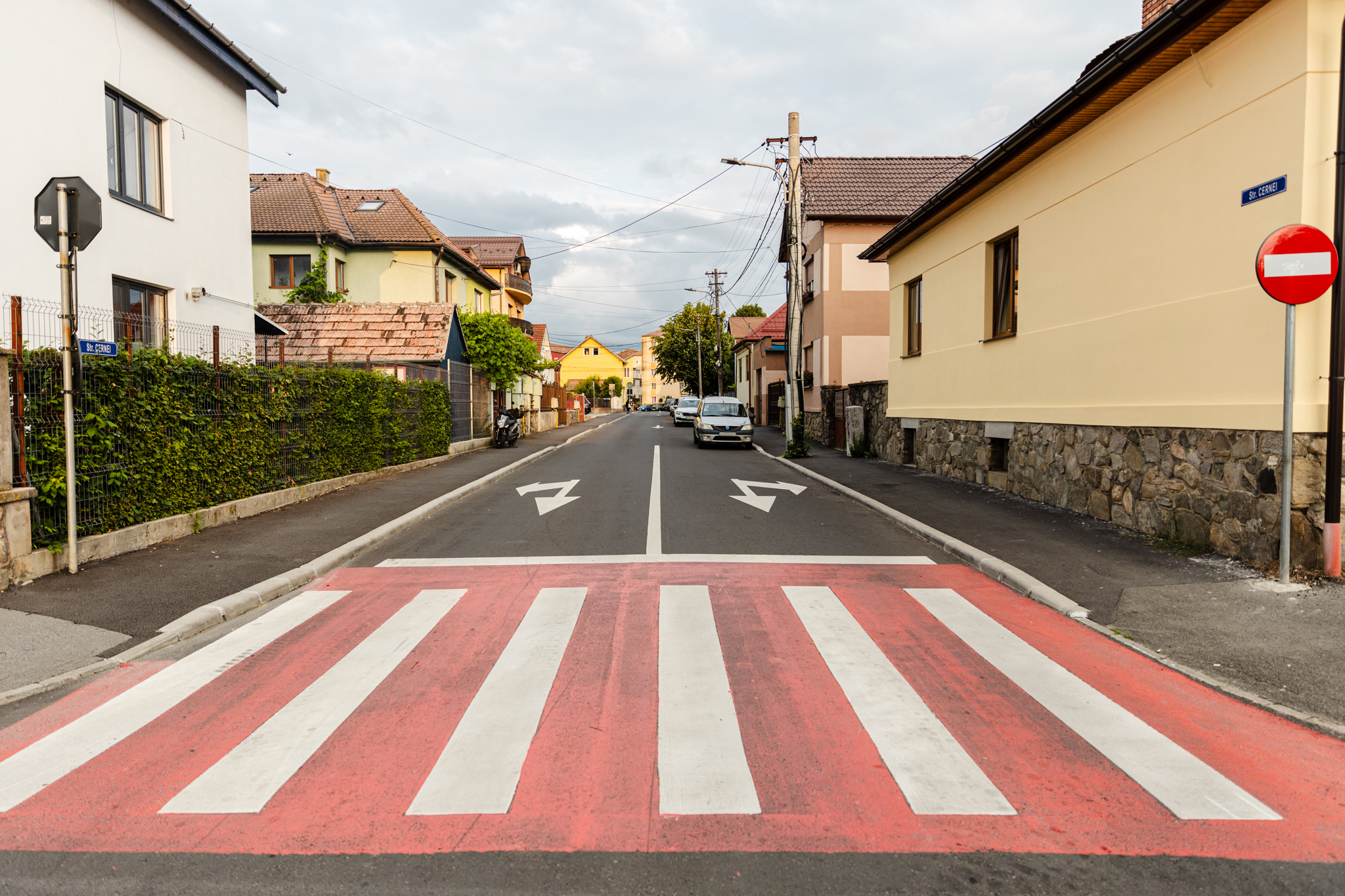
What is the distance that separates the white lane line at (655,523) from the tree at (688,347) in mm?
52983

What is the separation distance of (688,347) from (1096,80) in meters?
59.8

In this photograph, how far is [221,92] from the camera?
16.2 meters

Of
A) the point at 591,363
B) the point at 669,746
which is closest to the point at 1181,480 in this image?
the point at 669,746

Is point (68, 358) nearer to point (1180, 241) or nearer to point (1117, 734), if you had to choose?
point (1117, 734)

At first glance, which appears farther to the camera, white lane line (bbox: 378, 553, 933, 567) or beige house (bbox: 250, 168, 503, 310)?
beige house (bbox: 250, 168, 503, 310)

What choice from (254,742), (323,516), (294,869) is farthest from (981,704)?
(323,516)

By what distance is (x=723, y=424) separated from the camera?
26406 mm

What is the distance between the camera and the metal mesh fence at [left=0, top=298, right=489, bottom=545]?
23.7 ft

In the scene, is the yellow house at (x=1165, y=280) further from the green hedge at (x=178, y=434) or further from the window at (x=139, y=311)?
the window at (x=139, y=311)

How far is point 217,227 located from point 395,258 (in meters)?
16.5

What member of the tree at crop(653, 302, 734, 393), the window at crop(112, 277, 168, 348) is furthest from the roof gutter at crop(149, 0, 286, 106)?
the tree at crop(653, 302, 734, 393)

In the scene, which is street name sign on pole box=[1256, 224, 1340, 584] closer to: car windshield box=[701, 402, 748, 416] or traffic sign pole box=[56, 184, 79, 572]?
traffic sign pole box=[56, 184, 79, 572]

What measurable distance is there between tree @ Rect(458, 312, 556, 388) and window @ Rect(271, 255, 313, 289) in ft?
24.1

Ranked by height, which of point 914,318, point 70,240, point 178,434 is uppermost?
point 914,318
